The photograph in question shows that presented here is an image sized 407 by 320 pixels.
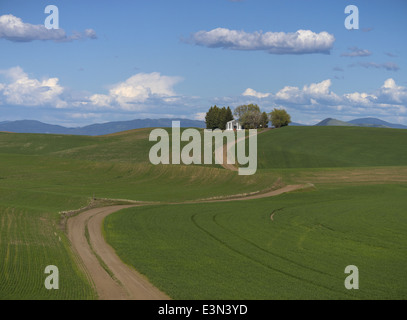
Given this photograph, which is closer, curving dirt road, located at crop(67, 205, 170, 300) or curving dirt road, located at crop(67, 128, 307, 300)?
curving dirt road, located at crop(67, 205, 170, 300)

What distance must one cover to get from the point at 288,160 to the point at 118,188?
112 feet

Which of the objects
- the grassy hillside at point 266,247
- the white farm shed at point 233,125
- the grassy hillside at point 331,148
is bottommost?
the grassy hillside at point 266,247

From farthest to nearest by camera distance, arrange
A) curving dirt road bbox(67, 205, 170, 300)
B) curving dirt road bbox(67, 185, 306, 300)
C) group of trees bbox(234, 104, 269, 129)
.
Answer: group of trees bbox(234, 104, 269, 129), curving dirt road bbox(67, 185, 306, 300), curving dirt road bbox(67, 205, 170, 300)

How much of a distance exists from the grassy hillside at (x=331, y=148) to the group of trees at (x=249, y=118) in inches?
1549

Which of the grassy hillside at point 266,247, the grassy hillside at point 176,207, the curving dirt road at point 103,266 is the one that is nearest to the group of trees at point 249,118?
the grassy hillside at point 176,207

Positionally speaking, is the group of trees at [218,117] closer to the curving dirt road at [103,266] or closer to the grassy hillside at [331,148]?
the grassy hillside at [331,148]

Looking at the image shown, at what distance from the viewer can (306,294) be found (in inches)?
803

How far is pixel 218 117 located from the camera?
566ft

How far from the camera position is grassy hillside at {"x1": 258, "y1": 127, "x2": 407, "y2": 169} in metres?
84.9

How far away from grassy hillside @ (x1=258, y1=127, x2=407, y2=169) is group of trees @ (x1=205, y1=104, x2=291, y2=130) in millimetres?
39347

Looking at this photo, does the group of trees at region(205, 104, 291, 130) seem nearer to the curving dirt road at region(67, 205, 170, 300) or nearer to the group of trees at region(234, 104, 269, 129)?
the group of trees at region(234, 104, 269, 129)

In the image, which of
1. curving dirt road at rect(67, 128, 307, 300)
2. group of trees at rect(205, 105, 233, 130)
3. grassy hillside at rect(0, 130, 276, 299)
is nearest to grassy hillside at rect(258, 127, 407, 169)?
grassy hillside at rect(0, 130, 276, 299)

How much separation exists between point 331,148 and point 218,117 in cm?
7606

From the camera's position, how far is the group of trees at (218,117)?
171500 millimetres
